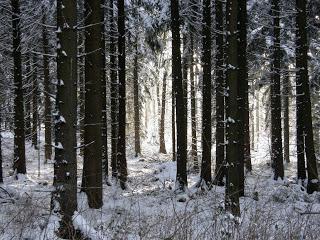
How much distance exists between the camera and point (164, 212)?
10.5 meters

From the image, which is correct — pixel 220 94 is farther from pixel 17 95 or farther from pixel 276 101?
pixel 17 95

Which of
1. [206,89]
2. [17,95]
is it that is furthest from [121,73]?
[17,95]

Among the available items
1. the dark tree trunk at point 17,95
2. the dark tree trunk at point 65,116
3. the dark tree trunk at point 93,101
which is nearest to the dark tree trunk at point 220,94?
the dark tree trunk at point 93,101

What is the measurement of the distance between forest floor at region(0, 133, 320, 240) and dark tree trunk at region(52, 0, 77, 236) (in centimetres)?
24

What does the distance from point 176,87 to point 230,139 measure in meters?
5.10

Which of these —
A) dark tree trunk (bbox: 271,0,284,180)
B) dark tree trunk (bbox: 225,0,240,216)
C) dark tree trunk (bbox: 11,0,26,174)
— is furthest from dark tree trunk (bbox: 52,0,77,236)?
dark tree trunk (bbox: 271,0,284,180)

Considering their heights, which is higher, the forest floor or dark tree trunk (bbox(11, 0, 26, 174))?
dark tree trunk (bbox(11, 0, 26, 174))

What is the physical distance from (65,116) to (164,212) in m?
4.66

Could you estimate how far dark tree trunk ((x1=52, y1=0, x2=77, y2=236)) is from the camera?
261 inches

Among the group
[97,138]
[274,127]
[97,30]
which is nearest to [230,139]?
[97,138]

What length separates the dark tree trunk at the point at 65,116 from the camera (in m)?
6.63

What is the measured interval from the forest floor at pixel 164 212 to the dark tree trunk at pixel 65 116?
0.80 ft

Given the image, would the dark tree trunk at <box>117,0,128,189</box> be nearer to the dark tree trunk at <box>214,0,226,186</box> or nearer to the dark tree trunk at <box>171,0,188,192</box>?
the dark tree trunk at <box>171,0,188,192</box>

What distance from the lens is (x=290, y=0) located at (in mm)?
19312
